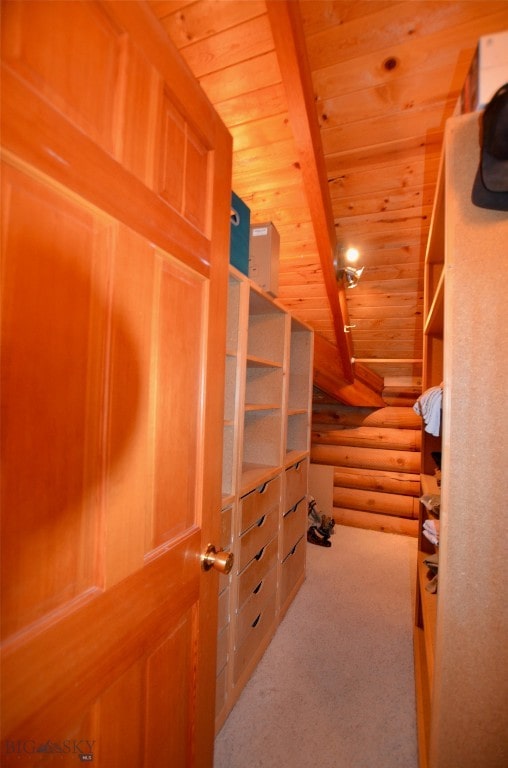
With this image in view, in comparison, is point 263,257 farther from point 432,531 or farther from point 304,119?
point 432,531

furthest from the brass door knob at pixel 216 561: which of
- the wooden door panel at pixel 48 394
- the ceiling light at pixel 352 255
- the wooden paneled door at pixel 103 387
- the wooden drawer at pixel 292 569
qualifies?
the ceiling light at pixel 352 255

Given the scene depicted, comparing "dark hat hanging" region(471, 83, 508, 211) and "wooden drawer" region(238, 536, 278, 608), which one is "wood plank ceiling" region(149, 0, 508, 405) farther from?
"wooden drawer" region(238, 536, 278, 608)

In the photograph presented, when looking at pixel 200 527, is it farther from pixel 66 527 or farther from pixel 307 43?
pixel 307 43

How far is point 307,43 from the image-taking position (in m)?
1.51

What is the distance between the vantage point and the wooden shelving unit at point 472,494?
898mm

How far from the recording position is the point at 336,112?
1770 mm

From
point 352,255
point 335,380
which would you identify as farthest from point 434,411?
point 335,380

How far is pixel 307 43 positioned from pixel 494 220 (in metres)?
1.32

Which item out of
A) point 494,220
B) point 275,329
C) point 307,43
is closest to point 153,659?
point 494,220

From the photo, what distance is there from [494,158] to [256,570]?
6.40 feet

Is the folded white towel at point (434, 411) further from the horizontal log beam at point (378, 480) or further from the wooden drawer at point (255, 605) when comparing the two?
the horizontal log beam at point (378, 480)

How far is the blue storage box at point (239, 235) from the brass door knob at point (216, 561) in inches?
47.1

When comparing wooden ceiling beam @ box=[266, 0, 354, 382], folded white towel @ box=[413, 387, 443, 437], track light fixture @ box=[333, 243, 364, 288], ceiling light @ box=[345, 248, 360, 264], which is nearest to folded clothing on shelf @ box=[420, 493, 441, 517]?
folded white towel @ box=[413, 387, 443, 437]

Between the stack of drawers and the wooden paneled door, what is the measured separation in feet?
2.44
